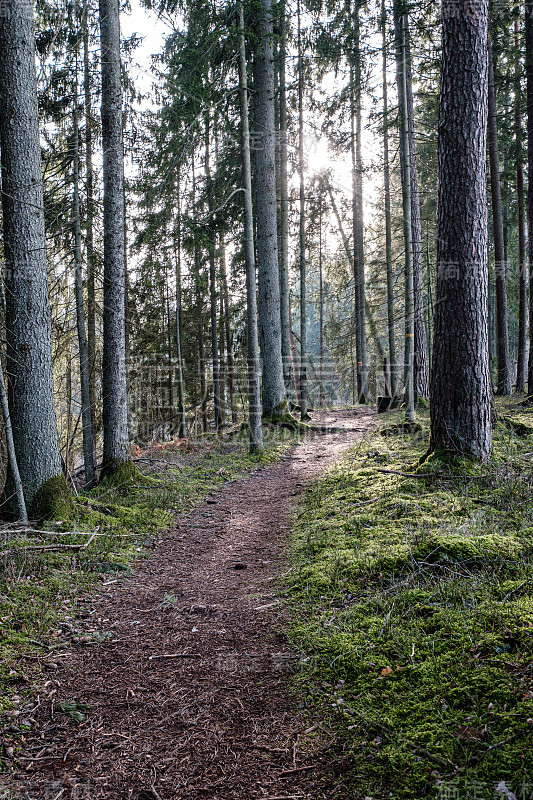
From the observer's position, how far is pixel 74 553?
5.40m

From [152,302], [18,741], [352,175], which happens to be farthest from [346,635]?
[352,175]

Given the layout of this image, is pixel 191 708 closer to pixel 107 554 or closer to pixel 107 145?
pixel 107 554

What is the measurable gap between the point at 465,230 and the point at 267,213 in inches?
313

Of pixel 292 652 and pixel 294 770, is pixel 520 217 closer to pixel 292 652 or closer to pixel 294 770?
pixel 292 652

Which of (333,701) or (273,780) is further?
(333,701)

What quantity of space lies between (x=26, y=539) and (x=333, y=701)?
4.01m

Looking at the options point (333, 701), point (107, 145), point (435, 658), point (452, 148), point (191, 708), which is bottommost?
point (191, 708)

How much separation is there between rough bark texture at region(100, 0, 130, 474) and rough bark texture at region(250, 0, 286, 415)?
5.08 meters

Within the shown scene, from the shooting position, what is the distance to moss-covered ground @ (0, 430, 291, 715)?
12.2ft

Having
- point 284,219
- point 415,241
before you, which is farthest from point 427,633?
point 284,219

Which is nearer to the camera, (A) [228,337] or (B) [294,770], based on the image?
(B) [294,770]

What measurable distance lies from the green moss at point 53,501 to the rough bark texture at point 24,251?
0.16ft

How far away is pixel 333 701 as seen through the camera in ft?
9.17

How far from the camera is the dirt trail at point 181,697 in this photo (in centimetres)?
244
